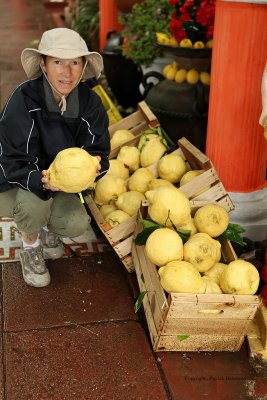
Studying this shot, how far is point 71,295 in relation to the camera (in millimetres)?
3521

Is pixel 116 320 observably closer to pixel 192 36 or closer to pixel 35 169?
pixel 35 169

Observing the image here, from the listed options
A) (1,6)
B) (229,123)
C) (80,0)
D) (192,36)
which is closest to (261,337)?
(229,123)

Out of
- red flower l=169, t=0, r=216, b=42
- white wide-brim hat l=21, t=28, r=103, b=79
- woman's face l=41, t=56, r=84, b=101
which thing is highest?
white wide-brim hat l=21, t=28, r=103, b=79

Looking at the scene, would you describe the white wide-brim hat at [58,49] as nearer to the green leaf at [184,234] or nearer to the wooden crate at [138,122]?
the green leaf at [184,234]

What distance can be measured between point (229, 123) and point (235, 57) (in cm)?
42

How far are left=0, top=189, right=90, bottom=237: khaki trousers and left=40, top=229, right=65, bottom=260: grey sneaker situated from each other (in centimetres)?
27

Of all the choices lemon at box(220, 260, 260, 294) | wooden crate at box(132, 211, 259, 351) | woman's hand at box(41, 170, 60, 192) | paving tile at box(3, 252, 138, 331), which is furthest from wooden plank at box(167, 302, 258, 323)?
woman's hand at box(41, 170, 60, 192)

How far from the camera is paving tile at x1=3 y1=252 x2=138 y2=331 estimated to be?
131 inches

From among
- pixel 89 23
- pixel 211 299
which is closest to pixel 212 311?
pixel 211 299

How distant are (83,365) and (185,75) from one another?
3163 mm

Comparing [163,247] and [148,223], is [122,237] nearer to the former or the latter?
[148,223]

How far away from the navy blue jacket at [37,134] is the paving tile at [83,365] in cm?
82

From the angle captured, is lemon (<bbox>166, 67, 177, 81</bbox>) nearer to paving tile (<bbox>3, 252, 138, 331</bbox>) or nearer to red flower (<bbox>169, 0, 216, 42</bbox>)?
red flower (<bbox>169, 0, 216, 42</bbox>)

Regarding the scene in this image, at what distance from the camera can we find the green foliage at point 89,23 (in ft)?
32.4
